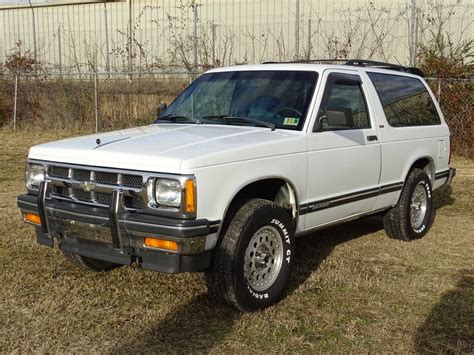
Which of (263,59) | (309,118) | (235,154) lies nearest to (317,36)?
(263,59)

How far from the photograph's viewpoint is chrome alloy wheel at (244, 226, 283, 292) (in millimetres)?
4344

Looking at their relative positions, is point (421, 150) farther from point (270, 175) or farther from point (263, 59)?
point (263, 59)

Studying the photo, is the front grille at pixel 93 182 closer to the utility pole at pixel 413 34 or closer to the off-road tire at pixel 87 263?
the off-road tire at pixel 87 263

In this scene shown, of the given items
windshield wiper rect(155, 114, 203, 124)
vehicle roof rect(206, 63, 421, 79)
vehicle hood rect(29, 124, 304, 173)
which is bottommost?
vehicle hood rect(29, 124, 304, 173)

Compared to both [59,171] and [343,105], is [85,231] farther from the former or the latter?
[343,105]

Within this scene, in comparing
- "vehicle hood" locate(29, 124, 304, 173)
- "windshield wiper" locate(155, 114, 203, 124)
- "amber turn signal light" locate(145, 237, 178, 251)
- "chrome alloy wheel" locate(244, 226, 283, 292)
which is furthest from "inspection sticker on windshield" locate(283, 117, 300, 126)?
"amber turn signal light" locate(145, 237, 178, 251)

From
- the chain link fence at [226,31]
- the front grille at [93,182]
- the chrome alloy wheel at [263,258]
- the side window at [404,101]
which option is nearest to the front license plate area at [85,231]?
the front grille at [93,182]

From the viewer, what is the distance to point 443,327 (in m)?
4.21

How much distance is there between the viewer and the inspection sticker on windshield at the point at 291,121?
4.89m

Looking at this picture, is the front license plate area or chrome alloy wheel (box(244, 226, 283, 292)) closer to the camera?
the front license plate area

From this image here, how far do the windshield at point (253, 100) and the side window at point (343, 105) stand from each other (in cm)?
17

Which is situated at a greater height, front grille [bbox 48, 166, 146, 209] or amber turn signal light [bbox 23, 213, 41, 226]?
front grille [bbox 48, 166, 146, 209]

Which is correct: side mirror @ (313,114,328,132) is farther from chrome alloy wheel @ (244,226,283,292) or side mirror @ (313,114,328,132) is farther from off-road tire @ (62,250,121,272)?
off-road tire @ (62,250,121,272)

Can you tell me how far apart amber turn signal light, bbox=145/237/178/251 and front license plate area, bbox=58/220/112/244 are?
298mm
